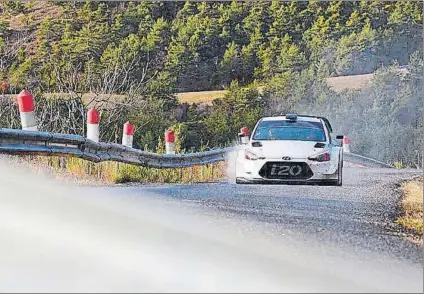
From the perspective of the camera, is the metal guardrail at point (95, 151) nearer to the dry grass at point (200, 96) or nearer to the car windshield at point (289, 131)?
the car windshield at point (289, 131)

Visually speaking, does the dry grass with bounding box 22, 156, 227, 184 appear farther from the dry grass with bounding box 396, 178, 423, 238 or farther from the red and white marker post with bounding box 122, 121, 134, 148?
the dry grass with bounding box 396, 178, 423, 238

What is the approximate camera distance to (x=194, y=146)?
385 centimetres

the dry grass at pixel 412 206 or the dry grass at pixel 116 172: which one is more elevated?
the dry grass at pixel 116 172

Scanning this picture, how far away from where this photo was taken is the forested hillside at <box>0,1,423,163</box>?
3803 mm

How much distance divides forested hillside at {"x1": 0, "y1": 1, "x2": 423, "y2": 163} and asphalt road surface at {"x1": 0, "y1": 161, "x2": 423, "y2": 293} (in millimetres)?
340

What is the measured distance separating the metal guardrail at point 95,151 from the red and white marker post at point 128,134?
0.03 metres

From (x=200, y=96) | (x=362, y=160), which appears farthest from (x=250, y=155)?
(x=362, y=160)

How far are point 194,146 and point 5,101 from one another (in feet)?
3.18

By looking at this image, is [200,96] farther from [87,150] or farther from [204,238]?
[204,238]

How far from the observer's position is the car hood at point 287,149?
11.8 feet

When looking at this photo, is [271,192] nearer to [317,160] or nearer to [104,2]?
[317,160]

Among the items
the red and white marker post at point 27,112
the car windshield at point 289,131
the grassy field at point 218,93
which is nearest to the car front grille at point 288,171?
the car windshield at point 289,131

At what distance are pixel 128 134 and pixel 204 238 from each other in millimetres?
830

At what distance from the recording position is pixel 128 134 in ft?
12.6
